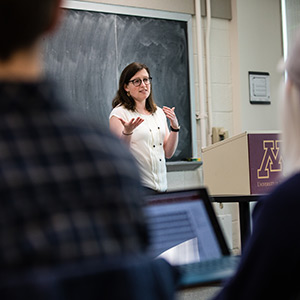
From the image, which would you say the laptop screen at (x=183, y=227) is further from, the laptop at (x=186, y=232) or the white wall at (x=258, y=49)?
the white wall at (x=258, y=49)

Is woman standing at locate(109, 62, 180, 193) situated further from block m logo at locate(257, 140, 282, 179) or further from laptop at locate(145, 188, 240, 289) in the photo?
laptop at locate(145, 188, 240, 289)

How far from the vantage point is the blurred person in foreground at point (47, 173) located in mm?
502

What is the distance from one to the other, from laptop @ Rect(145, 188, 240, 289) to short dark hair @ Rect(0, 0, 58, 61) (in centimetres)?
74

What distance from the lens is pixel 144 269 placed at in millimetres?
563

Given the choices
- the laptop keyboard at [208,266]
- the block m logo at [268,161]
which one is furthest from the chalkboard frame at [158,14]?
the laptop keyboard at [208,266]

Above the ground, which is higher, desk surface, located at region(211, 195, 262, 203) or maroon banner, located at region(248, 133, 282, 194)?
maroon banner, located at region(248, 133, 282, 194)

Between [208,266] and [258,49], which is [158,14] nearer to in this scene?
[258,49]

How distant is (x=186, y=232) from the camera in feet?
4.13

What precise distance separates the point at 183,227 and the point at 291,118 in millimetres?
429

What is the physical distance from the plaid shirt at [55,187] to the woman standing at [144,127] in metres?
2.80

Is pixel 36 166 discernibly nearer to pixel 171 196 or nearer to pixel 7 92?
pixel 7 92

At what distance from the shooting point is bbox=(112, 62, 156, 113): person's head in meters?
3.49

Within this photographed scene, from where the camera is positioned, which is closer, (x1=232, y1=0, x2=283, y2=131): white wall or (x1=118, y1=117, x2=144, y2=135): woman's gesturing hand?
(x1=118, y1=117, x2=144, y2=135): woman's gesturing hand

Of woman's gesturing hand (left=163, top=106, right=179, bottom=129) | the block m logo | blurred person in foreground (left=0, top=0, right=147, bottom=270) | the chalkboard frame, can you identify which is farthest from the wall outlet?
blurred person in foreground (left=0, top=0, right=147, bottom=270)
